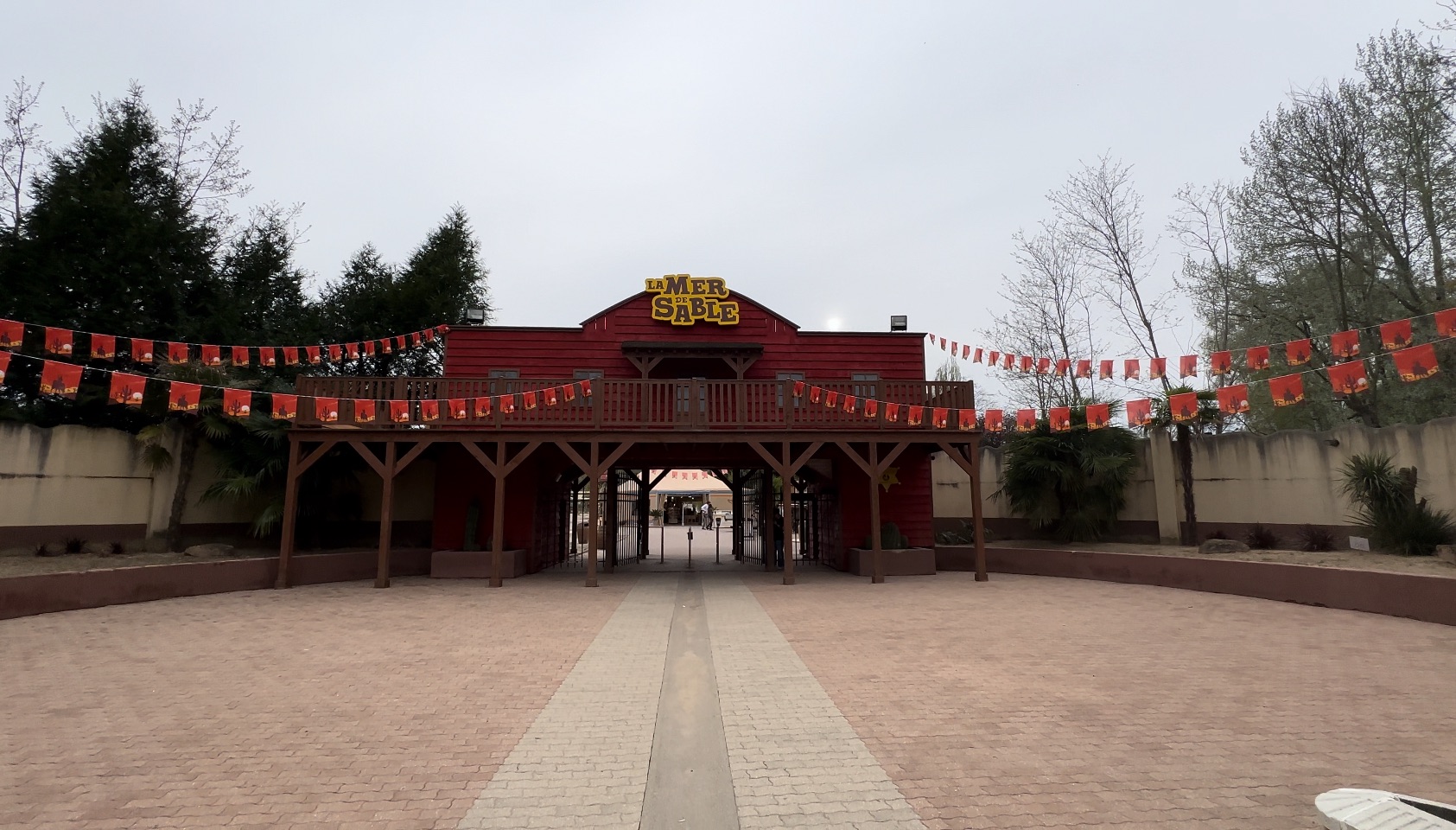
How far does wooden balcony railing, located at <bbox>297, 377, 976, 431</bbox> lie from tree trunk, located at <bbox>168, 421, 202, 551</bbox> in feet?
10.9

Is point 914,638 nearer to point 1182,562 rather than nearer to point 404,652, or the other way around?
point 404,652

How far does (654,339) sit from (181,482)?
11464 mm

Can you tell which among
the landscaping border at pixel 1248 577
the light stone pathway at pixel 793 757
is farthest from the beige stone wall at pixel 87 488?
the landscaping border at pixel 1248 577

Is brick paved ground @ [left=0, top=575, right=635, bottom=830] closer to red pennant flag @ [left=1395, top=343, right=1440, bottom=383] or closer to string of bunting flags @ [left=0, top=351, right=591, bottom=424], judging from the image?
string of bunting flags @ [left=0, top=351, right=591, bottom=424]

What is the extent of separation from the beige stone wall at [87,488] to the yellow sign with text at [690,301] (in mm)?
11450

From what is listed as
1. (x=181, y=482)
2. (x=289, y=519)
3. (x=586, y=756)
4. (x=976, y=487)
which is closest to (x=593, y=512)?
(x=289, y=519)

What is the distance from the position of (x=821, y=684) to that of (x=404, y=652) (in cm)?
495

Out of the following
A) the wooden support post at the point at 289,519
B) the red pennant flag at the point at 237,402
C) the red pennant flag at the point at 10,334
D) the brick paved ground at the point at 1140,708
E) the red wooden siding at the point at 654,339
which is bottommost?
the brick paved ground at the point at 1140,708

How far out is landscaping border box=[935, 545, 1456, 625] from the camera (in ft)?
30.1

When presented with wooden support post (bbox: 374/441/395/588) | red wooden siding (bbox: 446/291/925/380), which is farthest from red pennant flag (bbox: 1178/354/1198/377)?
wooden support post (bbox: 374/441/395/588)

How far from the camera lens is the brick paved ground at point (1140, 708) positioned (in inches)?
150

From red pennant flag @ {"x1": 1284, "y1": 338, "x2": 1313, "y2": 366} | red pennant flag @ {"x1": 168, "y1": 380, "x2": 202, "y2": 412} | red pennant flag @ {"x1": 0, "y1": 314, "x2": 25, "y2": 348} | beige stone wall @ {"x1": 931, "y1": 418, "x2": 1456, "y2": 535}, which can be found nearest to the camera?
red pennant flag @ {"x1": 0, "y1": 314, "x2": 25, "y2": 348}

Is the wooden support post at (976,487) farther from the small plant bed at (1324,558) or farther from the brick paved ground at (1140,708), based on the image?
the brick paved ground at (1140,708)

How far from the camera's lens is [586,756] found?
4484 mm
